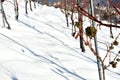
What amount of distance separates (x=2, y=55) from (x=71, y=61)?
7.77 ft

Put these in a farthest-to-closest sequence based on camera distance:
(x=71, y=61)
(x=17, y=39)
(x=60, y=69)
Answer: (x=17, y=39)
(x=71, y=61)
(x=60, y=69)

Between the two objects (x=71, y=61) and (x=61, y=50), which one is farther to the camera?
(x=61, y=50)

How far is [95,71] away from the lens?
940cm

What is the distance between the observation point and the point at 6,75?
732 centimetres

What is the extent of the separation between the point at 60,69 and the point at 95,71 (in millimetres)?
1158

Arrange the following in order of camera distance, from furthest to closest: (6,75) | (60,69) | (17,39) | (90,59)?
(17,39), (90,59), (60,69), (6,75)

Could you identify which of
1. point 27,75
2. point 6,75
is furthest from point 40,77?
point 6,75

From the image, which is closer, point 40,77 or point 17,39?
point 40,77

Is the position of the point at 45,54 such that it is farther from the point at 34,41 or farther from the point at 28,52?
the point at 34,41

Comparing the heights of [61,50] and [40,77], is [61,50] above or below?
below

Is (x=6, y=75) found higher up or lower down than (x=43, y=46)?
higher up

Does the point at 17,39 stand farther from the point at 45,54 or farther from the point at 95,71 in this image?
the point at 95,71

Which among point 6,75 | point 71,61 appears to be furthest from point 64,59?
point 6,75

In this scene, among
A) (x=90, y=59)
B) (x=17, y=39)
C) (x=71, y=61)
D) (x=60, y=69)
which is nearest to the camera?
(x=60, y=69)
